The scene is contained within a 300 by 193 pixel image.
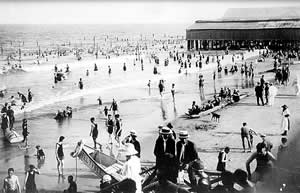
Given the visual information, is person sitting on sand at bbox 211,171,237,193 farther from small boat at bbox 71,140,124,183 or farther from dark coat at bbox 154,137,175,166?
small boat at bbox 71,140,124,183

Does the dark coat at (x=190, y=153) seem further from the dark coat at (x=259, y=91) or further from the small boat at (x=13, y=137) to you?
the dark coat at (x=259, y=91)

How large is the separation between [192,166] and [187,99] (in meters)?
4.28

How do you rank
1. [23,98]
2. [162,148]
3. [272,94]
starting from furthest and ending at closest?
[23,98] < [272,94] < [162,148]

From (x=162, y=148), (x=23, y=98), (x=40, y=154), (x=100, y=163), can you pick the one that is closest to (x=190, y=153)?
(x=162, y=148)

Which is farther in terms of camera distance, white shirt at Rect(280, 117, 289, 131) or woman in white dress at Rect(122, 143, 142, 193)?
white shirt at Rect(280, 117, 289, 131)

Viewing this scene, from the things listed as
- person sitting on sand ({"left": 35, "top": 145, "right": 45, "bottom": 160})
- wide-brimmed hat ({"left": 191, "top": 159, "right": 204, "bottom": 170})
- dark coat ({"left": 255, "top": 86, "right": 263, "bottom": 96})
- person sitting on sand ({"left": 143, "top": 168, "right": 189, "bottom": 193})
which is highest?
dark coat ({"left": 255, "top": 86, "right": 263, "bottom": 96})

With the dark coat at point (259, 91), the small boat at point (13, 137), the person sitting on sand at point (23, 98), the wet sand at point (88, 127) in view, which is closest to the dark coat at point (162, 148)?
the wet sand at point (88, 127)

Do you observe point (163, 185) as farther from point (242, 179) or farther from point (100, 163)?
point (100, 163)

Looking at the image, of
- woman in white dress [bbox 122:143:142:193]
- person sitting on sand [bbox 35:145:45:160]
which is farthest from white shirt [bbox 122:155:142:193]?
person sitting on sand [bbox 35:145:45:160]

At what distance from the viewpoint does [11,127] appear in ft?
17.0

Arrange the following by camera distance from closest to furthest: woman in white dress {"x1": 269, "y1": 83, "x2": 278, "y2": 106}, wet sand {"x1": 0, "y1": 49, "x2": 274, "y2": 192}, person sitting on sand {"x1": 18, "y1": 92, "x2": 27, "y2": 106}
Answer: wet sand {"x1": 0, "y1": 49, "x2": 274, "y2": 192}, woman in white dress {"x1": 269, "y1": 83, "x2": 278, "y2": 106}, person sitting on sand {"x1": 18, "y1": 92, "x2": 27, "y2": 106}

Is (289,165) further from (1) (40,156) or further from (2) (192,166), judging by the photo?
(1) (40,156)

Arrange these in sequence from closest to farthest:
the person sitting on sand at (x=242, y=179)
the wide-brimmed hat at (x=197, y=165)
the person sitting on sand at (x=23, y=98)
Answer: the person sitting on sand at (x=242, y=179)
the wide-brimmed hat at (x=197, y=165)
the person sitting on sand at (x=23, y=98)

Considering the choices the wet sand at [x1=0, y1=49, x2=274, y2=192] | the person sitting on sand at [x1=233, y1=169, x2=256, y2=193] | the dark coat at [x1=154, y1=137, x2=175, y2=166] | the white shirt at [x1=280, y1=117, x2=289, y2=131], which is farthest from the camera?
the white shirt at [x1=280, y1=117, x2=289, y2=131]
